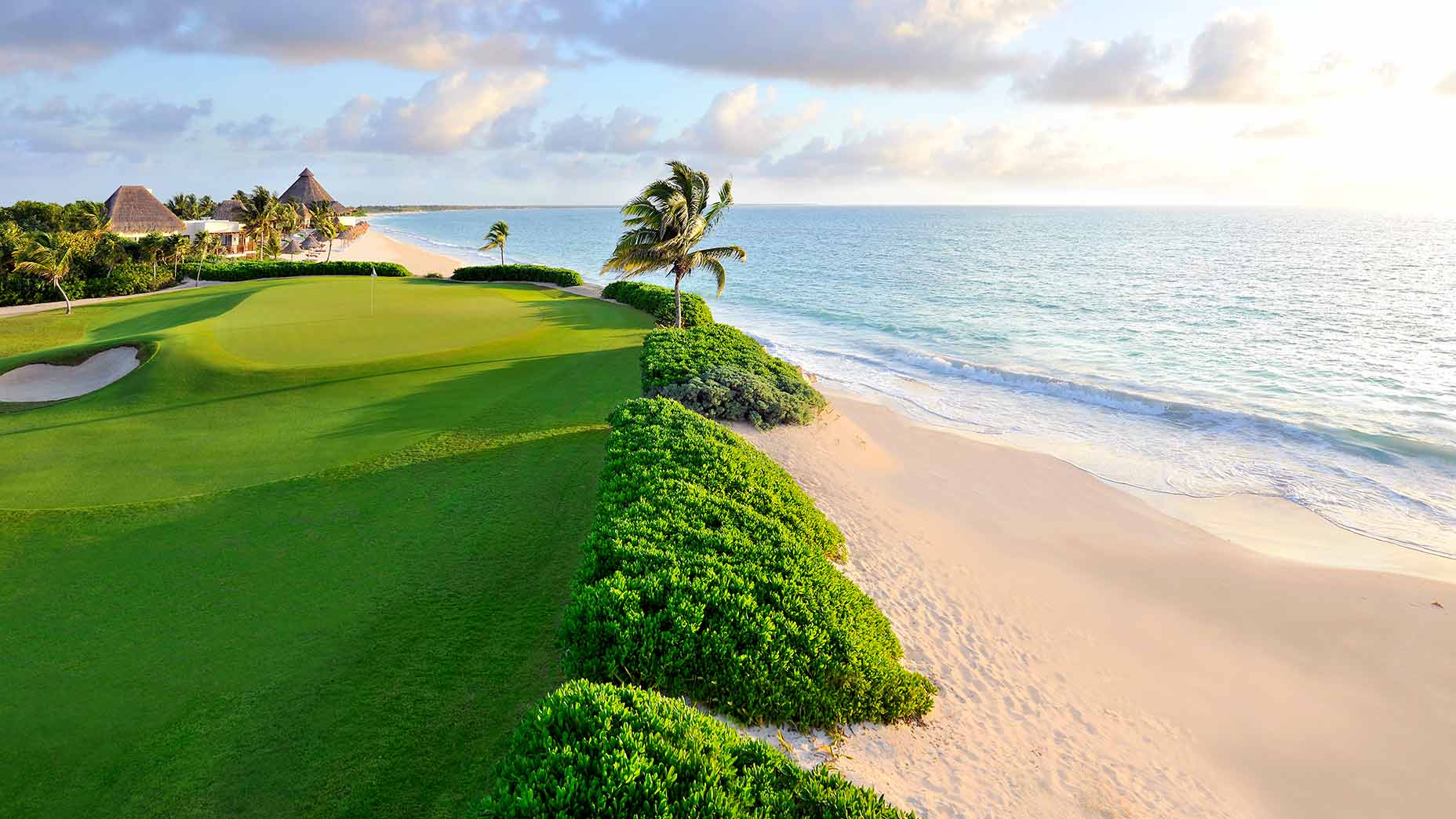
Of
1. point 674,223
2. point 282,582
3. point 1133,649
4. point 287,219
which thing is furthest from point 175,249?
point 1133,649

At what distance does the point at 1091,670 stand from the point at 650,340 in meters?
14.6

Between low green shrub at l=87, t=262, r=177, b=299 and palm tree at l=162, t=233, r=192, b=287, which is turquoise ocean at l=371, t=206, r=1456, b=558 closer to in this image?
palm tree at l=162, t=233, r=192, b=287

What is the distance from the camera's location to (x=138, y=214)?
54.5 metres

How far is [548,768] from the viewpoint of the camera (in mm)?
4789

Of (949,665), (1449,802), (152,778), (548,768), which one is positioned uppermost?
(548,768)

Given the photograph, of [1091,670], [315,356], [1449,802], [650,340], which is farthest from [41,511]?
[1449,802]

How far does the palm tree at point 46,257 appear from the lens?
3725 cm

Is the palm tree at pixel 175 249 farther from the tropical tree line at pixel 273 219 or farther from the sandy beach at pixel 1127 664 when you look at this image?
the sandy beach at pixel 1127 664

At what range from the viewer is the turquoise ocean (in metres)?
19.2

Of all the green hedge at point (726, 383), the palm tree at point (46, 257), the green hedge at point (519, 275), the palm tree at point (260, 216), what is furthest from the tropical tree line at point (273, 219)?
the green hedge at point (726, 383)

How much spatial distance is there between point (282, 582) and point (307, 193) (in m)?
82.8

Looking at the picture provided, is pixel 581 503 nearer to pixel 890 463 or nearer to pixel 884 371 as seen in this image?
pixel 890 463

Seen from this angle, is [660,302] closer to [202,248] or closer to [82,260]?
[82,260]

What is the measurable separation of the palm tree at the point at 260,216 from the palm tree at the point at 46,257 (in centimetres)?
1789
